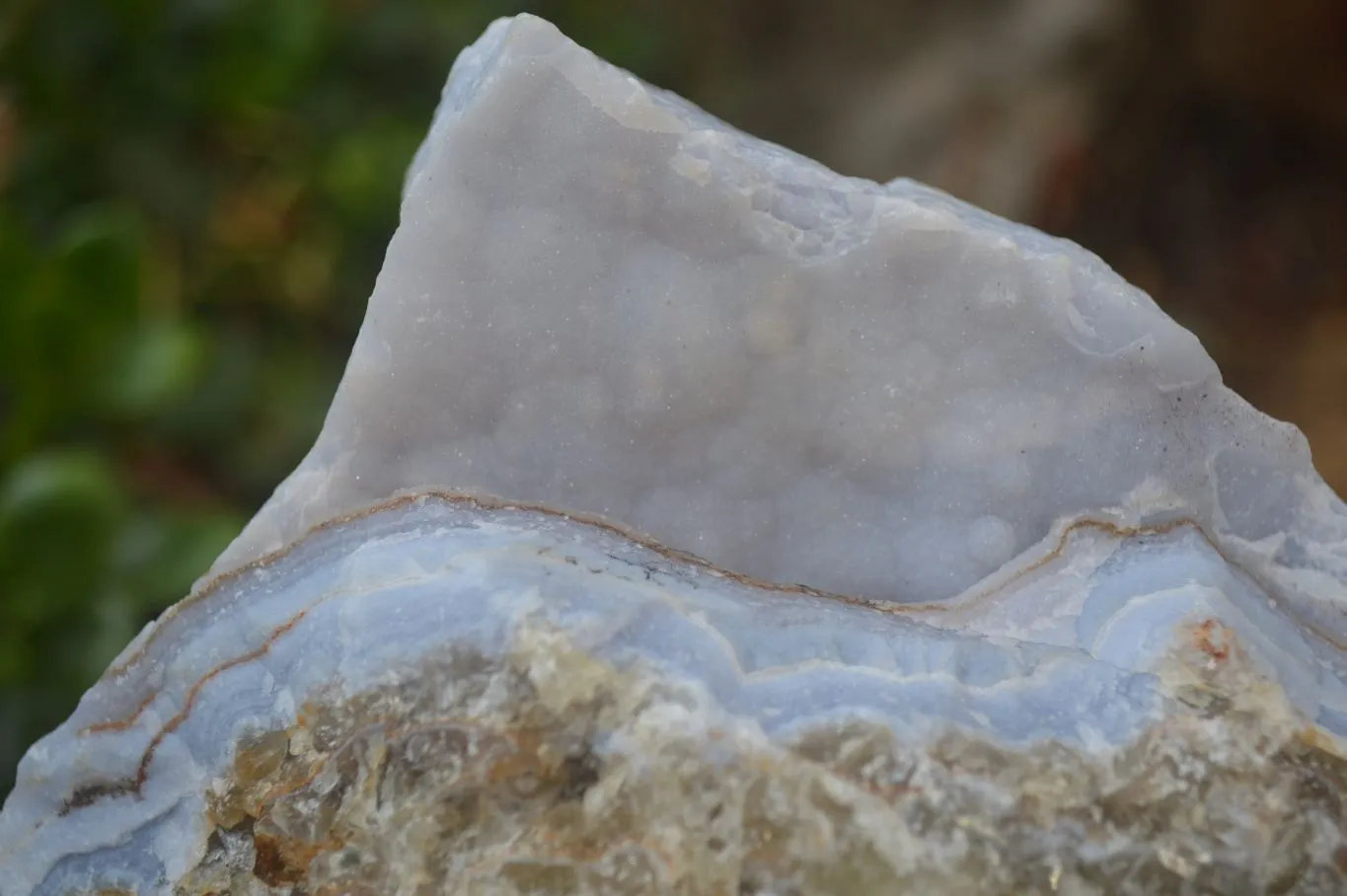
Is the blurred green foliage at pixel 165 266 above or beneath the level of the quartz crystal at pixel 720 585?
beneath

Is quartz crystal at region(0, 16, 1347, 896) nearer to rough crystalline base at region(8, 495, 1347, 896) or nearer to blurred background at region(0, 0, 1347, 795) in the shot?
rough crystalline base at region(8, 495, 1347, 896)

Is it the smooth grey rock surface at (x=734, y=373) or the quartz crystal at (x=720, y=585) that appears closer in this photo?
the quartz crystal at (x=720, y=585)

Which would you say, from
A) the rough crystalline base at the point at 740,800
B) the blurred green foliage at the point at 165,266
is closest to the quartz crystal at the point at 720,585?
the rough crystalline base at the point at 740,800

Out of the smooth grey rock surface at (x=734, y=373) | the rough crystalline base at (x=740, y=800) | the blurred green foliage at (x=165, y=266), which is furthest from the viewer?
the blurred green foliage at (x=165, y=266)

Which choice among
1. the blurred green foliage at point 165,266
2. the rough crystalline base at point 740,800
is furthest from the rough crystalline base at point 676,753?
the blurred green foliage at point 165,266

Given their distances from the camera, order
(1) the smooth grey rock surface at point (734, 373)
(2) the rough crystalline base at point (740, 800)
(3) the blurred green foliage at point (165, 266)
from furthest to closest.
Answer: (3) the blurred green foliage at point (165, 266)
(1) the smooth grey rock surface at point (734, 373)
(2) the rough crystalline base at point (740, 800)

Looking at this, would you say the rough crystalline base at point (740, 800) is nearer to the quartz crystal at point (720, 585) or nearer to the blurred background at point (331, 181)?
the quartz crystal at point (720, 585)

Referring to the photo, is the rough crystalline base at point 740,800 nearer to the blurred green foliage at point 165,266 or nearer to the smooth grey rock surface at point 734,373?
the smooth grey rock surface at point 734,373

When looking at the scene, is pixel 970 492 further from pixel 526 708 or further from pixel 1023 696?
pixel 526 708
